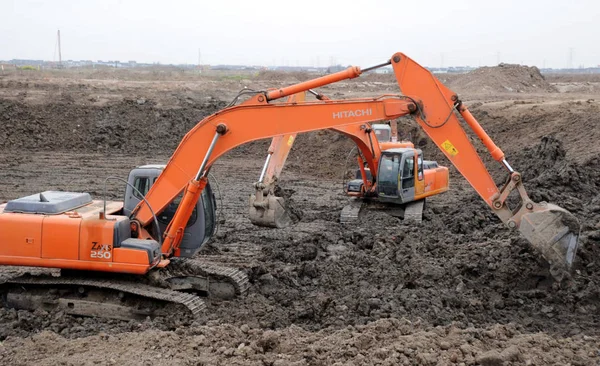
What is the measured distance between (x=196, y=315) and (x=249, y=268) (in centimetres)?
229

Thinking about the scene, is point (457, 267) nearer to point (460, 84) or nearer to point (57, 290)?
point (57, 290)

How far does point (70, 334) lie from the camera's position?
880 centimetres

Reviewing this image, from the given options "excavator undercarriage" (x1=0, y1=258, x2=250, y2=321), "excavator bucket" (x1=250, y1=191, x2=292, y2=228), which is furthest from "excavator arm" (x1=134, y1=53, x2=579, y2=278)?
"excavator bucket" (x1=250, y1=191, x2=292, y2=228)

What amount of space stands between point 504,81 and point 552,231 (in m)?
34.5

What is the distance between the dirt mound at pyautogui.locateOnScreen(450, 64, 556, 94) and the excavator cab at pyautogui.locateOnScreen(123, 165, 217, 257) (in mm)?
31663

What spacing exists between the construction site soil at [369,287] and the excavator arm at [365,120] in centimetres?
109

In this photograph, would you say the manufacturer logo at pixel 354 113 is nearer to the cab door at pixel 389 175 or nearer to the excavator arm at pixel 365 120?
the excavator arm at pixel 365 120

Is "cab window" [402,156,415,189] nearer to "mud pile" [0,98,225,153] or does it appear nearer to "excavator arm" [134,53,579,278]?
"excavator arm" [134,53,579,278]

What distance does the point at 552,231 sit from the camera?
9.17m

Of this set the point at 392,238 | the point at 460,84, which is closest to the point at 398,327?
the point at 392,238

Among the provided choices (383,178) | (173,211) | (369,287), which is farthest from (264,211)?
(383,178)

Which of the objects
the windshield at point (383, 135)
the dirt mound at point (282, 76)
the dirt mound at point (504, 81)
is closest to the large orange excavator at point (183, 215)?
the windshield at point (383, 135)

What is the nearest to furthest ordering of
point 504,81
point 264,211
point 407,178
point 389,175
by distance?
point 264,211 → point 389,175 → point 407,178 → point 504,81

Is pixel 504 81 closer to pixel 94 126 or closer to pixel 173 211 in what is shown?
pixel 94 126
